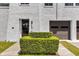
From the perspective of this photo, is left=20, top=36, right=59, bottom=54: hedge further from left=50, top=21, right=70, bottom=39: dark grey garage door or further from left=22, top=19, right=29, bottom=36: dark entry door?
left=50, top=21, right=70, bottom=39: dark grey garage door

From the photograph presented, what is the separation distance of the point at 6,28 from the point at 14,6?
8.96 feet

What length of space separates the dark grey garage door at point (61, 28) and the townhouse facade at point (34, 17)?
0.59 meters

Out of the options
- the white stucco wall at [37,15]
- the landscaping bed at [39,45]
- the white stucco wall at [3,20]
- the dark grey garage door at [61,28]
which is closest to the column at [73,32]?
the white stucco wall at [37,15]

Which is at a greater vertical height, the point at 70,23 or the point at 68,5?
A: the point at 68,5

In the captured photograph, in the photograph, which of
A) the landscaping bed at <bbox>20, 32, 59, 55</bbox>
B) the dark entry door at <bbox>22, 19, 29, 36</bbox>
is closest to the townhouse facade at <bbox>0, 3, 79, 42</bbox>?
the dark entry door at <bbox>22, 19, 29, 36</bbox>

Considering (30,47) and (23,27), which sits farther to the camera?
(23,27)

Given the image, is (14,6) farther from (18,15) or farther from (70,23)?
(70,23)

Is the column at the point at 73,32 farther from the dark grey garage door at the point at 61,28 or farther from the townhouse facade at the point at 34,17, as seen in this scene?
the dark grey garage door at the point at 61,28

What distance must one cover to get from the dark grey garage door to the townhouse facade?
59 cm

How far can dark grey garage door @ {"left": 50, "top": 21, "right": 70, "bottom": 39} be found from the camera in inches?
1212

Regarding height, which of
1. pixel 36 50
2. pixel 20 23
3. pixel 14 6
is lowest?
pixel 36 50

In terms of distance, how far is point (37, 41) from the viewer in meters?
16.4

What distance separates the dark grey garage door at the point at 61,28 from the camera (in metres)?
30.8

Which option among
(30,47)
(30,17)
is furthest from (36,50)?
(30,17)
